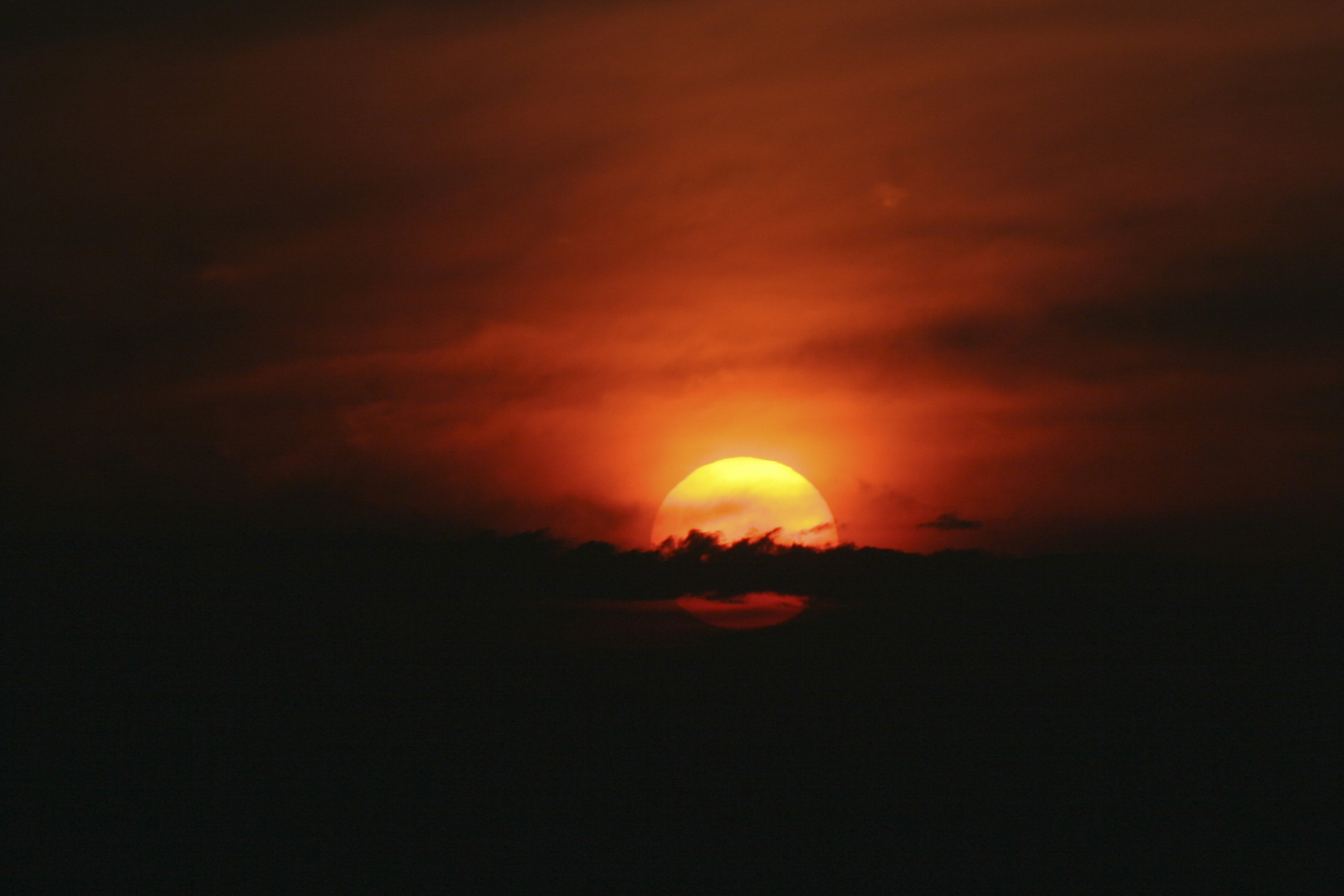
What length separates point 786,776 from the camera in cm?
9856

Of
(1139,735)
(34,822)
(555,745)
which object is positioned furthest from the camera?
(1139,735)

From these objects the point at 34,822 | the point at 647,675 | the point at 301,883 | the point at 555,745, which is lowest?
the point at 301,883

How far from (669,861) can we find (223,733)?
3992cm

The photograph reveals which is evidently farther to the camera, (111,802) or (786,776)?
(786,776)

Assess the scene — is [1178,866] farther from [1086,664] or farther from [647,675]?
[647,675]

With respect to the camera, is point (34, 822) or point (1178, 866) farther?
point (1178, 866)

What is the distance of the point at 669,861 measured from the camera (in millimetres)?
97438

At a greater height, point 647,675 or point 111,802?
point 647,675

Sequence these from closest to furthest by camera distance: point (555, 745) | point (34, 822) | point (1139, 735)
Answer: point (34, 822), point (555, 745), point (1139, 735)

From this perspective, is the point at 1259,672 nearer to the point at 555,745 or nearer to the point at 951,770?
the point at 951,770

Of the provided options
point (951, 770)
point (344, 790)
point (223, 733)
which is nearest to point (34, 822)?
point (223, 733)

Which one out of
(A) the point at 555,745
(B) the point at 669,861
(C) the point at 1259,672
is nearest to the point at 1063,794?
(C) the point at 1259,672

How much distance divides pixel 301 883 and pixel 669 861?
3164cm

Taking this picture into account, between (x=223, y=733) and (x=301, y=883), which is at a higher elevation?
(x=223, y=733)
